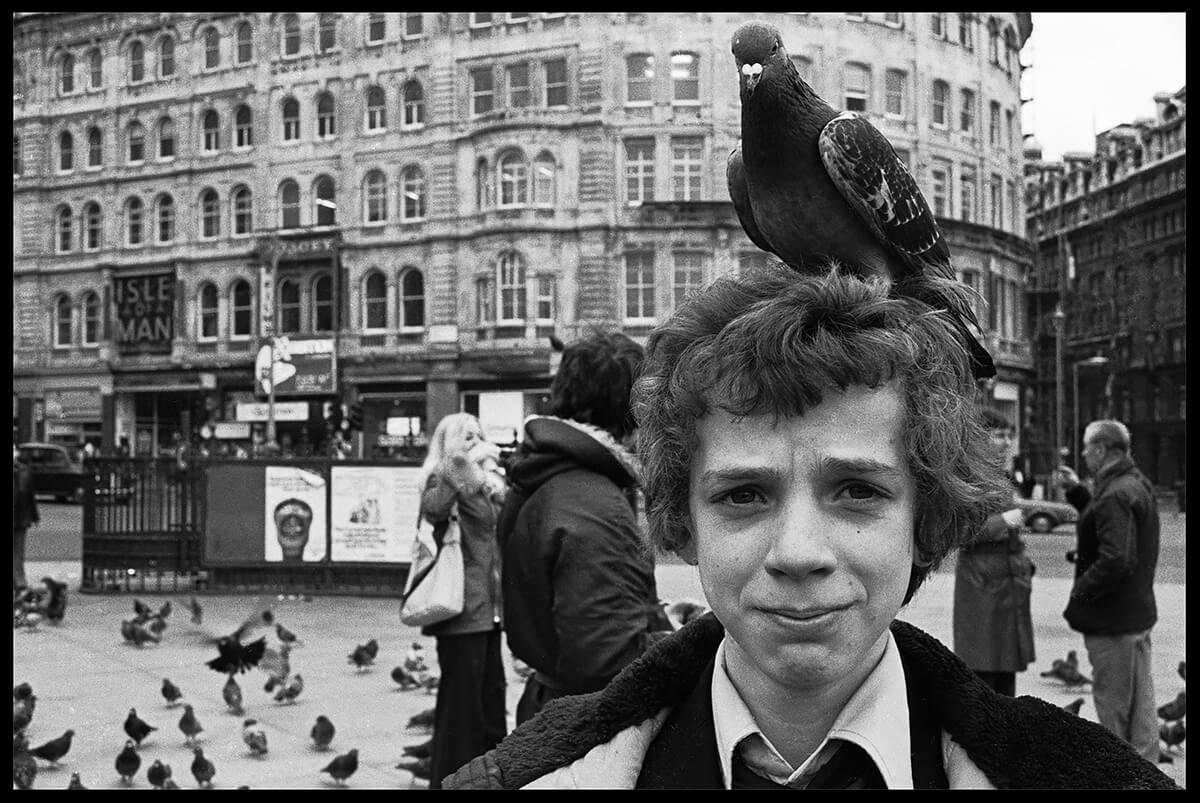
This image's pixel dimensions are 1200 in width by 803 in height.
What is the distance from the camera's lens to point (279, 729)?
685 cm

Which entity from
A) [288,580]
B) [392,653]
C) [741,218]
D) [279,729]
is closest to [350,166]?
[288,580]

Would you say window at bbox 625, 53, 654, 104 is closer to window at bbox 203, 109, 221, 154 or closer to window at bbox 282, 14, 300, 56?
window at bbox 282, 14, 300, 56

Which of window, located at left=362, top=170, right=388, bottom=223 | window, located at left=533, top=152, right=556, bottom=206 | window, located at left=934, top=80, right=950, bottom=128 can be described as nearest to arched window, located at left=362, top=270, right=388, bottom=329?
window, located at left=362, top=170, right=388, bottom=223

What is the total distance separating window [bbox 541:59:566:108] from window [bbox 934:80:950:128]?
37.9 feet

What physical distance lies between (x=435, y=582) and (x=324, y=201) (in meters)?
37.6

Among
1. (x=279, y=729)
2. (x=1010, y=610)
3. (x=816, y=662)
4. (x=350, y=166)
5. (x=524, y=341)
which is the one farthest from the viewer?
(x=350, y=166)

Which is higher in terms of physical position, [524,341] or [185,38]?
[185,38]

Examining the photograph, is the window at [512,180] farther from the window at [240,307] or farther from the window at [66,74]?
the window at [66,74]

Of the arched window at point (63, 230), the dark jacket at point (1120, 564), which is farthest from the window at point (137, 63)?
the dark jacket at point (1120, 564)

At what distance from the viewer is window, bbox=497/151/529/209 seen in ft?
122

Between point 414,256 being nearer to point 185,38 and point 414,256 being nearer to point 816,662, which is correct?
point 185,38

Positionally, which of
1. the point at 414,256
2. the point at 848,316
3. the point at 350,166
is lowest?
the point at 848,316

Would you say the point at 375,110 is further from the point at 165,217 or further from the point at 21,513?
the point at 21,513
